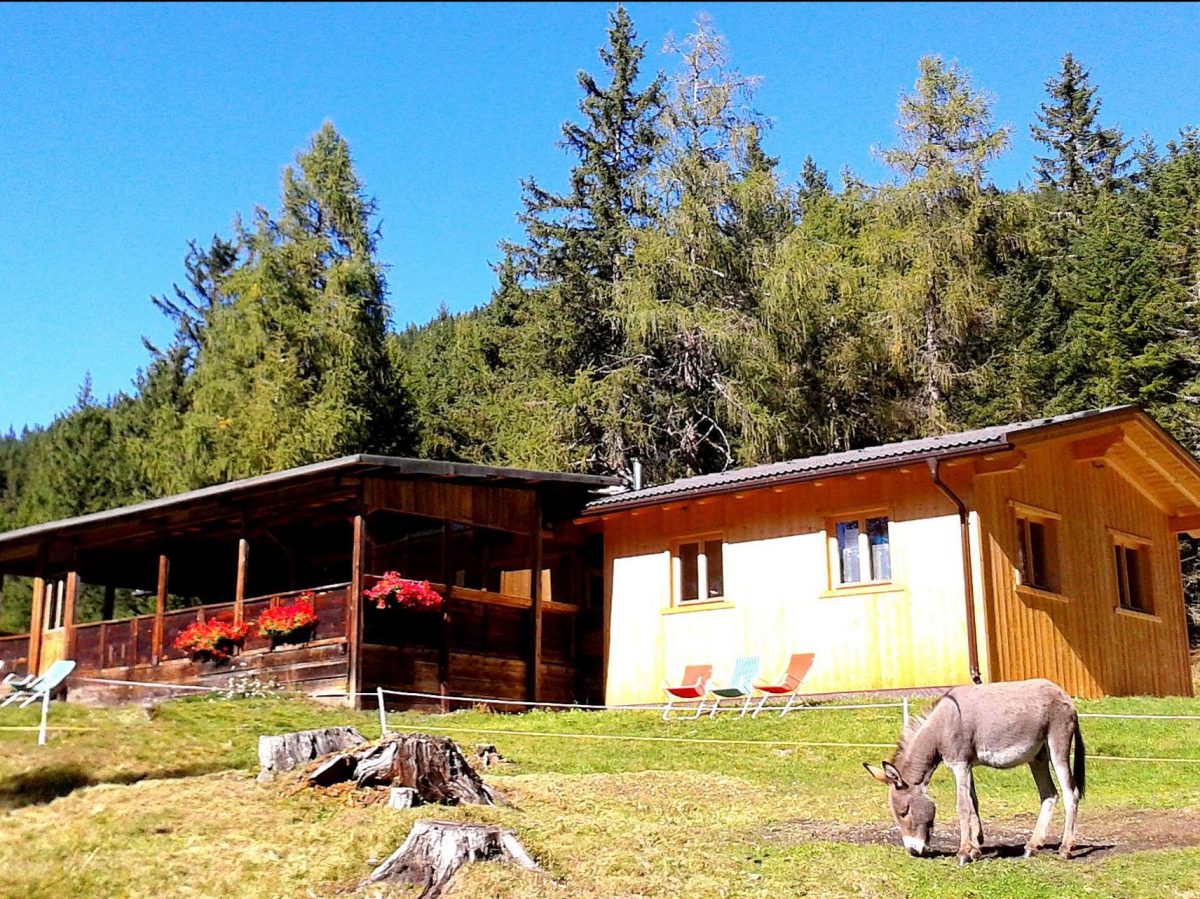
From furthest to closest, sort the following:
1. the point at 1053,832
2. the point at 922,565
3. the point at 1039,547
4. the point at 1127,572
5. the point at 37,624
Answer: the point at 37,624 → the point at 1127,572 → the point at 1039,547 → the point at 922,565 → the point at 1053,832

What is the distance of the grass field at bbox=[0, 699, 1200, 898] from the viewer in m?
8.40

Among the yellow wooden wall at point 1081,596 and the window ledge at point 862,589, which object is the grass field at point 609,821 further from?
the window ledge at point 862,589

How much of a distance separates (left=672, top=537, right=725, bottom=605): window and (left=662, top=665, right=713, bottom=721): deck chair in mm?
1255

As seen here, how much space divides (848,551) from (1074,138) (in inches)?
1454

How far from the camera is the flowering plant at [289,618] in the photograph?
62.3ft

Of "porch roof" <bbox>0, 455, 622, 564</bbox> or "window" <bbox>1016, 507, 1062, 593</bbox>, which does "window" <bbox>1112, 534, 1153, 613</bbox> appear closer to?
"window" <bbox>1016, 507, 1062, 593</bbox>

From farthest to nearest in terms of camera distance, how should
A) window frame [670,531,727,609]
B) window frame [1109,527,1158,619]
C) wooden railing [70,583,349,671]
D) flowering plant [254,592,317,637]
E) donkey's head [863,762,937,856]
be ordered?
window frame [1109,527,1158,619]
window frame [670,531,727,609]
flowering plant [254,592,317,637]
wooden railing [70,583,349,671]
donkey's head [863,762,937,856]

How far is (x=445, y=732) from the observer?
1517cm

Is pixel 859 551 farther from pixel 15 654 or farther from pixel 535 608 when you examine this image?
pixel 15 654

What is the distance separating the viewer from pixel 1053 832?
962 cm

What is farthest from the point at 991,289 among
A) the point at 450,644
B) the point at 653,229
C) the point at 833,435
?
the point at 450,644

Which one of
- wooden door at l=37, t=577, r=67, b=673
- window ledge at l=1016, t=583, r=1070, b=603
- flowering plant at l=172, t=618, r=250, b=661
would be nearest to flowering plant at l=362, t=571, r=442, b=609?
flowering plant at l=172, t=618, r=250, b=661

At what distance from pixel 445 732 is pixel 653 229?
19.3m

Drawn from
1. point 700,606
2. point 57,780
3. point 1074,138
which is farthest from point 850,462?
point 1074,138
